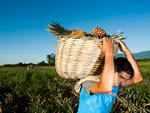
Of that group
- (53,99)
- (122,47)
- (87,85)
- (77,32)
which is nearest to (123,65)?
(122,47)

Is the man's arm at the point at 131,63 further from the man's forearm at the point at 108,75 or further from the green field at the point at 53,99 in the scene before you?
the green field at the point at 53,99

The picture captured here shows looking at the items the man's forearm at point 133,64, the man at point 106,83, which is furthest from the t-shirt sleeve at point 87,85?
the man's forearm at point 133,64

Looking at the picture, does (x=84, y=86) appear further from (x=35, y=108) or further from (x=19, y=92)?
(x=19, y=92)

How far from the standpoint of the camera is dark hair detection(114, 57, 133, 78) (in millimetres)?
2656

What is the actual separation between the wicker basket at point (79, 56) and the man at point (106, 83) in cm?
8

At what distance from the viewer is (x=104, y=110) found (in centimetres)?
270

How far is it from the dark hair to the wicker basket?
118 mm

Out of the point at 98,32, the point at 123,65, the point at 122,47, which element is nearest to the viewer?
the point at 98,32

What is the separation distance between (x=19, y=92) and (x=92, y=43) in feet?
10.5

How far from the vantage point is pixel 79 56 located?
2.63 m

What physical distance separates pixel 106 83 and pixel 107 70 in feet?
0.37

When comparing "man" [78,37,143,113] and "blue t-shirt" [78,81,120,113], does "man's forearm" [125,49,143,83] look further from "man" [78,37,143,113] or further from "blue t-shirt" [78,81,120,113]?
"blue t-shirt" [78,81,120,113]

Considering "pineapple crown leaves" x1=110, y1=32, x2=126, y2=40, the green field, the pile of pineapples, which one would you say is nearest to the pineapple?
the pile of pineapples

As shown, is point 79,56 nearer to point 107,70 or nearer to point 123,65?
point 107,70
